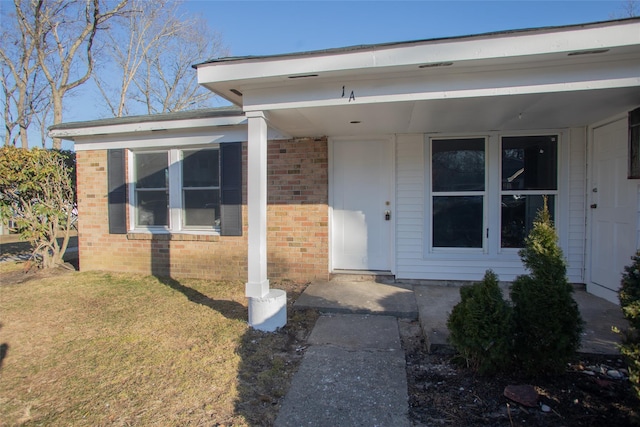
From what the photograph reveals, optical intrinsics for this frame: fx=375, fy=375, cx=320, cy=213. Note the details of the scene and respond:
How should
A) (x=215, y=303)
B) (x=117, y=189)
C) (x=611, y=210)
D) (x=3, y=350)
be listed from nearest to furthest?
(x=3, y=350) < (x=611, y=210) < (x=215, y=303) < (x=117, y=189)

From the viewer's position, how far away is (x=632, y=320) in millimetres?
2090

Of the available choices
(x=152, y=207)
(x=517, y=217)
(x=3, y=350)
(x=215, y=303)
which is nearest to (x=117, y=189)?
(x=152, y=207)

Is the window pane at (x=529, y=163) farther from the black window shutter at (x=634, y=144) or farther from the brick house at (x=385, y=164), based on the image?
the black window shutter at (x=634, y=144)

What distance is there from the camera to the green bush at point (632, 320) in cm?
197

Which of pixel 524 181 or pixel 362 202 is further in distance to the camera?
pixel 362 202

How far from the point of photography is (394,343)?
3.59 meters

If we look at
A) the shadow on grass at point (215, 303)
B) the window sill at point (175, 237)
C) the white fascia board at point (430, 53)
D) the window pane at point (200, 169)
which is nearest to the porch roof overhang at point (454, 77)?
the white fascia board at point (430, 53)

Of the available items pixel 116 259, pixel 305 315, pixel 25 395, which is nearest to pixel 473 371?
pixel 305 315

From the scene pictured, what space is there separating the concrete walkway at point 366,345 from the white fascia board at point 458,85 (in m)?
2.25

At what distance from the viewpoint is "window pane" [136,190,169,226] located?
6500mm

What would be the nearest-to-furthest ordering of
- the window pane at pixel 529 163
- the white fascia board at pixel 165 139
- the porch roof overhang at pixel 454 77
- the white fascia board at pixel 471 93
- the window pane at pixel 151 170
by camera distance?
the porch roof overhang at pixel 454 77
the white fascia board at pixel 471 93
the window pane at pixel 529 163
the white fascia board at pixel 165 139
the window pane at pixel 151 170

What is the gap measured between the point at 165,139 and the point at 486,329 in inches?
218

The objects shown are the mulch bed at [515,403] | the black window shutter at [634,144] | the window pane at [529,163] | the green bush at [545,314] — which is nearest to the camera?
the mulch bed at [515,403]

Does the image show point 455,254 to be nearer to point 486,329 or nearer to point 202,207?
point 486,329
